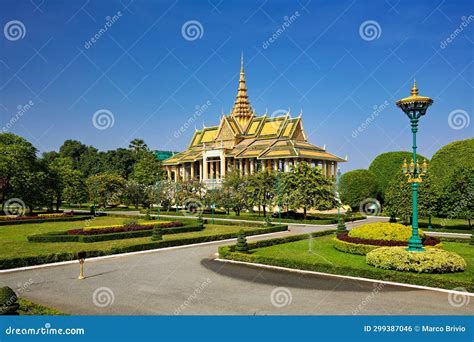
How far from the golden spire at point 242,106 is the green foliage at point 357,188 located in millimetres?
23066

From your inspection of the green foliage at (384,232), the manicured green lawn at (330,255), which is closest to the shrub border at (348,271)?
the manicured green lawn at (330,255)

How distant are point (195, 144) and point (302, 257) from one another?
178ft

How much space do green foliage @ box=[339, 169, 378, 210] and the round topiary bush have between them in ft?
112

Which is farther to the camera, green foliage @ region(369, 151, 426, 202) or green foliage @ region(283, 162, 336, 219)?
green foliage @ region(369, 151, 426, 202)

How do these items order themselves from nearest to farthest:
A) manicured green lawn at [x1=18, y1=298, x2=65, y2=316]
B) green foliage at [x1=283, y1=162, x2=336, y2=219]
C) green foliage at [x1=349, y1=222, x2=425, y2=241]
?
manicured green lawn at [x1=18, y1=298, x2=65, y2=316], green foliage at [x1=349, y1=222, x2=425, y2=241], green foliage at [x1=283, y1=162, x2=336, y2=219]

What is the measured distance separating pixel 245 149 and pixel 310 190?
21.5m

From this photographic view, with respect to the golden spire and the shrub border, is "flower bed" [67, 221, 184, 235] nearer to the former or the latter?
the shrub border

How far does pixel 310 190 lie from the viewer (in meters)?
36.4

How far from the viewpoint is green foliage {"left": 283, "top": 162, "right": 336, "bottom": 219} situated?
120ft

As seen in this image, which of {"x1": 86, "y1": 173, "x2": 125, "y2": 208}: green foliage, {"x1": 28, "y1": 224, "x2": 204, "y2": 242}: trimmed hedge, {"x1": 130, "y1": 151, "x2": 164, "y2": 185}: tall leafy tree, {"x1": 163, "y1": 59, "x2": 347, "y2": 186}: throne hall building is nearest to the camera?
{"x1": 28, "y1": 224, "x2": 204, "y2": 242}: trimmed hedge

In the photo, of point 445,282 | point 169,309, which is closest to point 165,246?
point 169,309

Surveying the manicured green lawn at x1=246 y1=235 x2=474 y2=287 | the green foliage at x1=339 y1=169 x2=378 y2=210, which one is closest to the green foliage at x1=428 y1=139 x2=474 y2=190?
the green foliage at x1=339 y1=169 x2=378 y2=210

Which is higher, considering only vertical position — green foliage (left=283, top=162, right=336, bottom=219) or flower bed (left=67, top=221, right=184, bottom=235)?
green foliage (left=283, top=162, right=336, bottom=219)

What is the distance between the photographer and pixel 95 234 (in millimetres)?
24109
